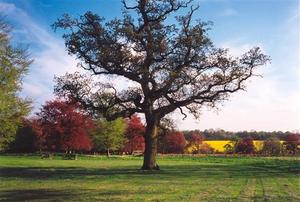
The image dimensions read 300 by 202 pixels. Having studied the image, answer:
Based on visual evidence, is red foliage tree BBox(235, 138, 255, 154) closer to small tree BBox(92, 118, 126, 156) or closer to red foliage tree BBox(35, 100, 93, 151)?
small tree BBox(92, 118, 126, 156)

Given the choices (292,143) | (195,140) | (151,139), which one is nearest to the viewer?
(151,139)

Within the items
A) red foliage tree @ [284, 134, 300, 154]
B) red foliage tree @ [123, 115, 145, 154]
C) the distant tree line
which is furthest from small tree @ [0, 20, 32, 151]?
the distant tree line

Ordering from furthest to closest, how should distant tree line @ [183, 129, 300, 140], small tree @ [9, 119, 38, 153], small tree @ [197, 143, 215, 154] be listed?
distant tree line @ [183, 129, 300, 140] < small tree @ [197, 143, 215, 154] < small tree @ [9, 119, 38, 153]

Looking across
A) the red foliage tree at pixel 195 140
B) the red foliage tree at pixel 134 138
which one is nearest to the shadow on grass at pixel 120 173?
the red foliage tree at pixel 134 138

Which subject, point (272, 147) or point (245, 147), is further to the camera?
point (245, 147)

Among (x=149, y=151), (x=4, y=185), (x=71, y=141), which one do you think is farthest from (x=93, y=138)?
(x=4, y=185)

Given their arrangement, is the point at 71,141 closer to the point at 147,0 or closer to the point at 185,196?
the point at 147,0

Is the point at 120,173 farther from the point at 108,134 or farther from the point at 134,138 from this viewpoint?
the point at 134,138

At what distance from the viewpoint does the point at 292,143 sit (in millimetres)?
105688

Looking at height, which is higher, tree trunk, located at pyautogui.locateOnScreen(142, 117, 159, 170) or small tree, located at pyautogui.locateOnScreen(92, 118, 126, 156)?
small tree, located at pyautogui.locateOnScreen(92, 118, 126, 156)

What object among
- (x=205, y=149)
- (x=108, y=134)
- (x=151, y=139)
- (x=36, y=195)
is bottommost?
(x=36, y=195)

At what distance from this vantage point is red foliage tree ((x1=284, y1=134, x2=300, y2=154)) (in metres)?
105

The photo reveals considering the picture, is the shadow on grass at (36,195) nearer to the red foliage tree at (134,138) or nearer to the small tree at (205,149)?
the red foliage tree at (134,138)

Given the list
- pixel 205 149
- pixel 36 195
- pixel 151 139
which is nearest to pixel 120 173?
pixel 151 139
